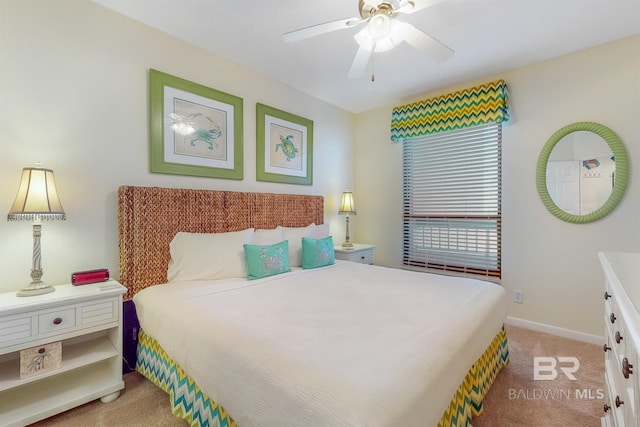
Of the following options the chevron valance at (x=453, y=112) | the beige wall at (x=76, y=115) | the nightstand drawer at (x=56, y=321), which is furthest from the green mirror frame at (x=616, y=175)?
the nightstand drawer at (x=56, y=321)

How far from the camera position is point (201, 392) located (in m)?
1.31

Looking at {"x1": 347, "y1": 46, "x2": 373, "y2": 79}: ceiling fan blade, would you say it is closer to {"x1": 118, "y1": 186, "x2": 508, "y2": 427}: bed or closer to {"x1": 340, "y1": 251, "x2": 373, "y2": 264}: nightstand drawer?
{"x1": 118, "y1": 186, "x2": 508, "y2": 427}: bed

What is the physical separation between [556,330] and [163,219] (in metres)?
3.59

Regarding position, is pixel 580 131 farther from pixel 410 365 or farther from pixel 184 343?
pixel 184 343

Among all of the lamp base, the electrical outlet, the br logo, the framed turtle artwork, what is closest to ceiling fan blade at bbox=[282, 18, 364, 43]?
the framed turtle artwork

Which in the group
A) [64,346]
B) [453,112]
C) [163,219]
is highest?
[453,112]

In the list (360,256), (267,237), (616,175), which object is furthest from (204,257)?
(616,175)

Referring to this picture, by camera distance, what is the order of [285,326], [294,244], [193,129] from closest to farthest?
[285,326]
[193,129]
[294,244]

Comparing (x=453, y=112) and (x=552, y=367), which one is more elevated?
(x=453, y=112)

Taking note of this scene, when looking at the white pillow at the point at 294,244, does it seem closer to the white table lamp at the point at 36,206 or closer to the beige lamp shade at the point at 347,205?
the beige lamp shade at the point at 347,205

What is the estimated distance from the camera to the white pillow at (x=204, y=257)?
7.00ft

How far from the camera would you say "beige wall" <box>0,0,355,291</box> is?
1.68 m

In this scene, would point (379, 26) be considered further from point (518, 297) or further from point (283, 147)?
point (518, 297)

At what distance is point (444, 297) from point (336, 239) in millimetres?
2255
